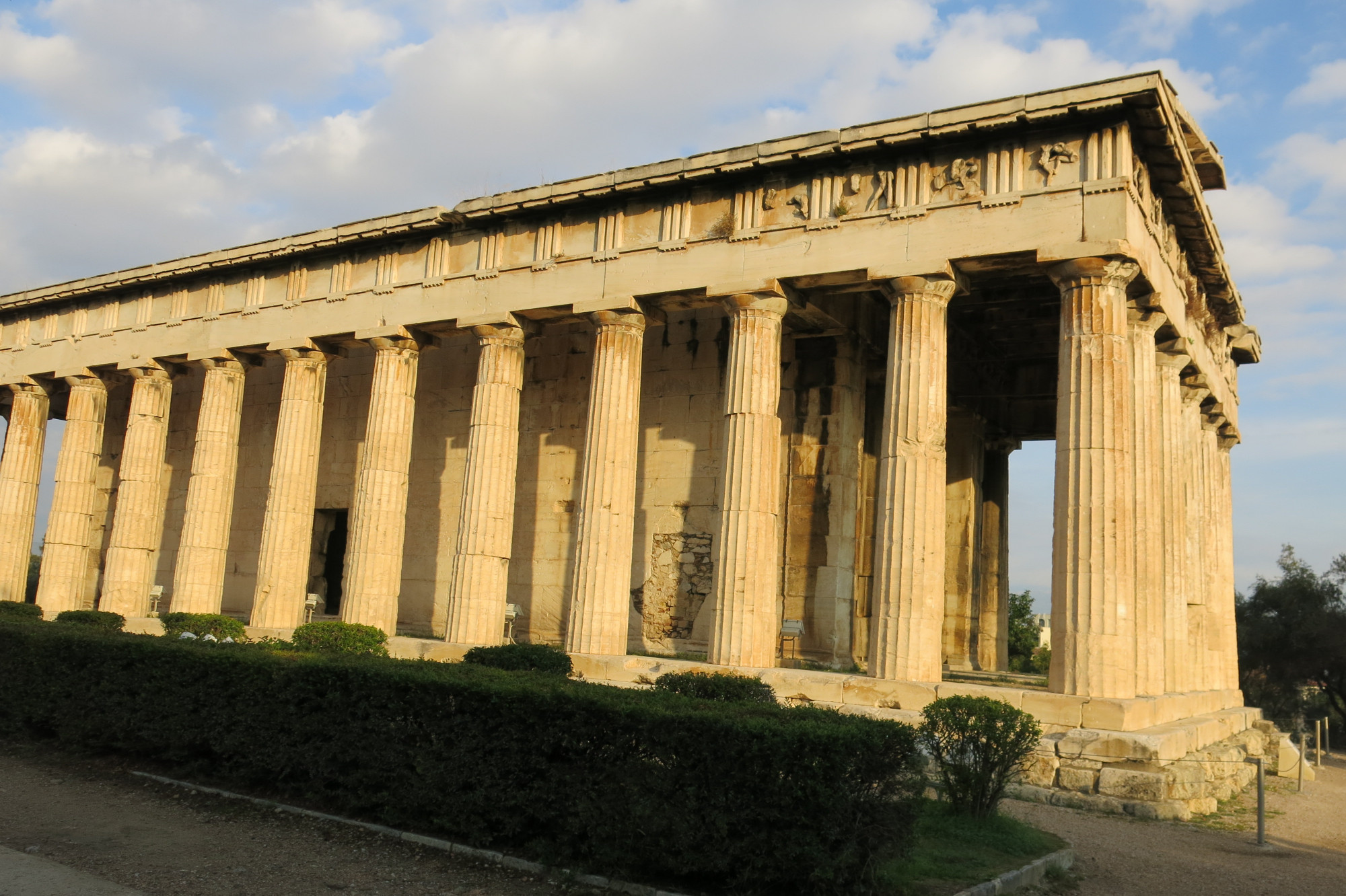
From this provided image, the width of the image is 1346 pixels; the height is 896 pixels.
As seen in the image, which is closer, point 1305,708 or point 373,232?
point 373,232

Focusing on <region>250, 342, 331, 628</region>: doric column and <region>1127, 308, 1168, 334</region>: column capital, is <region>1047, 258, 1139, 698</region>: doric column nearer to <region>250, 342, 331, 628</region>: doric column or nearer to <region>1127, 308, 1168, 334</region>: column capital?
<region>1127, 308, 1168, 334</region>: column capital

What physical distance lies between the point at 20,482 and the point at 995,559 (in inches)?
1003

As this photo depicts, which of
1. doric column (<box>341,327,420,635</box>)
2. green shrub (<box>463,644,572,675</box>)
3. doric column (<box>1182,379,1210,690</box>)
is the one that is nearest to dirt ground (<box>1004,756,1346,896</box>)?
green shrub (<box>463,644,572,675</box>)

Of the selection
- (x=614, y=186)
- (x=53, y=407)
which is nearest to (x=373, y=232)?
(x=614, y=186)

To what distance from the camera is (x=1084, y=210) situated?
14672 mm

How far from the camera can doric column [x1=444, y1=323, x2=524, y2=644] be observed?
19.1 metres

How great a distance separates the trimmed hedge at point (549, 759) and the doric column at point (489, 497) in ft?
26.3

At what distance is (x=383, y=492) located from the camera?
2072cm

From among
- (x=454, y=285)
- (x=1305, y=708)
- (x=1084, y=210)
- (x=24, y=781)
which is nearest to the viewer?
→ (x=24, y=781)

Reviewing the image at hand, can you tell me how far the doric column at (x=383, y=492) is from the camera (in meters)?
20.3

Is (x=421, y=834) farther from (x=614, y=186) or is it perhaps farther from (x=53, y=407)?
(x=53, y=407)

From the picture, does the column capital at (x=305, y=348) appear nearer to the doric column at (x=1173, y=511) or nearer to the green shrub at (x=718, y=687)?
the green shrub at (x=718, y=687)

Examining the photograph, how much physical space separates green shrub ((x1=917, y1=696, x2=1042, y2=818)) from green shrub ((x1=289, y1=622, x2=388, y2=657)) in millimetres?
10242

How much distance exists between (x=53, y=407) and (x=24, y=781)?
1072 inches
